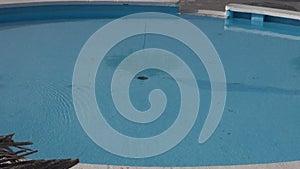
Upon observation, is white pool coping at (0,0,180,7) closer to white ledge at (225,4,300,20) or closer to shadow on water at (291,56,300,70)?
white ledge at (225,4,300,20)

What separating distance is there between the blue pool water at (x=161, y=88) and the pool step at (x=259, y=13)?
14cm

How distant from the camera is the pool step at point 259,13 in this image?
677 centimetres

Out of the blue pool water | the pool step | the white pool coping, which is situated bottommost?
the blue pool water

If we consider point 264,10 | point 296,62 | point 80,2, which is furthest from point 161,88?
point 264,10

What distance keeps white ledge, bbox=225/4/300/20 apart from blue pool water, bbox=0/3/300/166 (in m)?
0.22

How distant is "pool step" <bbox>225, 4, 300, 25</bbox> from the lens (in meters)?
6.77

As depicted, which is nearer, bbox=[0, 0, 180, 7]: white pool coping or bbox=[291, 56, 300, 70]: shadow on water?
bbox=[291, 56, 300, 70]: shadow on water

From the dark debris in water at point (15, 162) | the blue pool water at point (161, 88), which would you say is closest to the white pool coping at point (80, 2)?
the blue pool water at point (161, 88)

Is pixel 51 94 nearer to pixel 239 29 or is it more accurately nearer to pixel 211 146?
pixel 211 146

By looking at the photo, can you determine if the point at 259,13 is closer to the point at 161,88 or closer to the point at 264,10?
the point at 264,10

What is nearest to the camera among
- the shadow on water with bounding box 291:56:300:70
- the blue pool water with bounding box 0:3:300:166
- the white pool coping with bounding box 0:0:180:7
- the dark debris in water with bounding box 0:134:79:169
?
the dark debris in water with bounding box 0:134:79:169

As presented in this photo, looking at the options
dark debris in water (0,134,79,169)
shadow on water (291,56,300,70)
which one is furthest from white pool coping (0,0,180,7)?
dark debris in water (0,134,79,169)

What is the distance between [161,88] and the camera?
4.81 m

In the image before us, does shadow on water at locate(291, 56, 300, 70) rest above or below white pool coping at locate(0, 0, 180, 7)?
below
